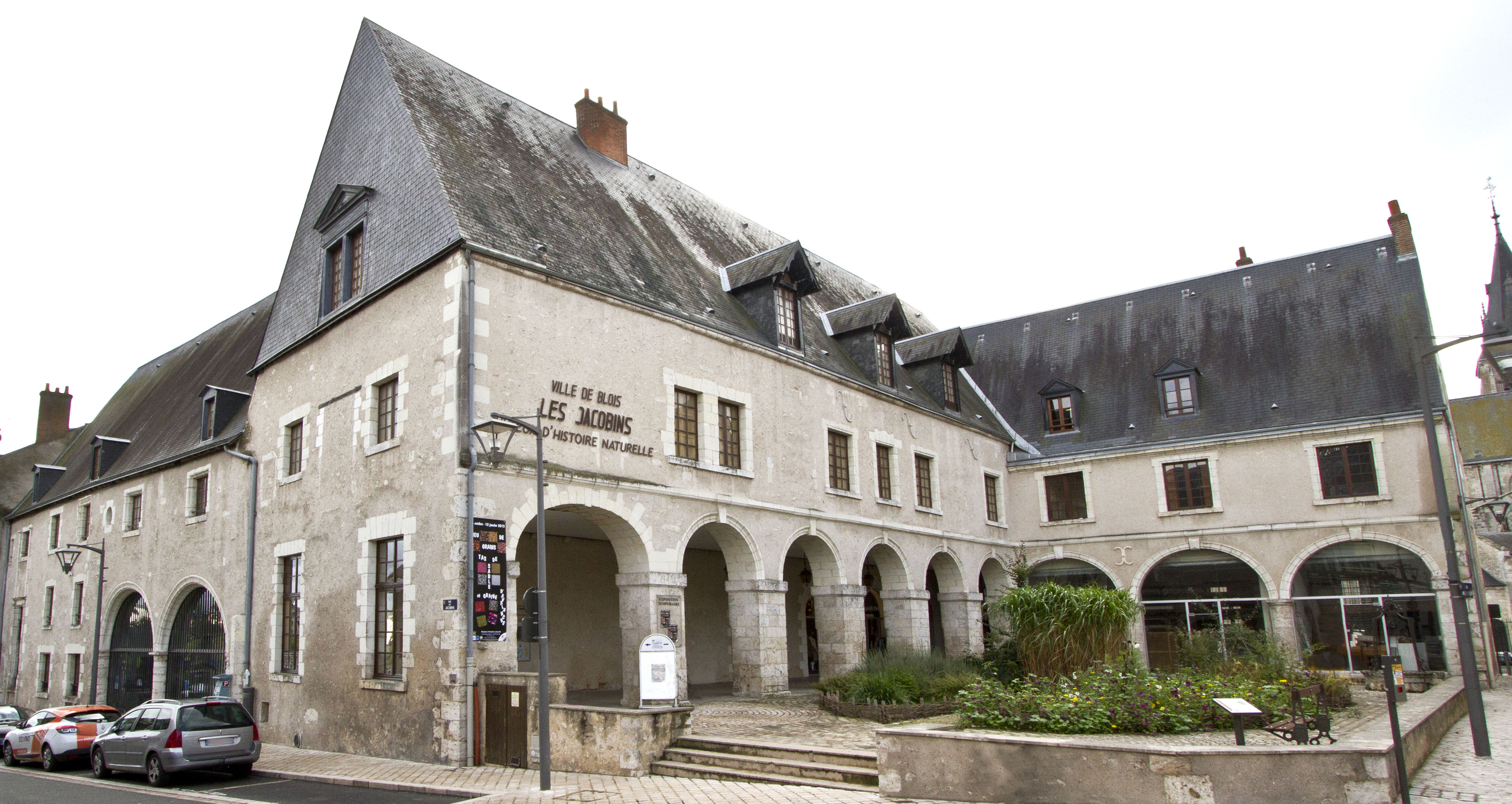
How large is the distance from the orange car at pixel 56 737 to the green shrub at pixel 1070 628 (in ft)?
43.8

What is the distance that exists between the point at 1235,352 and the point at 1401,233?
451 centimetres

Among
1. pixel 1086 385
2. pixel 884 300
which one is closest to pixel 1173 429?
pixel 1086 385

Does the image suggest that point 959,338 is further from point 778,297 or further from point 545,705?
point 545,705

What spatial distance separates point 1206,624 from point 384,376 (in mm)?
18471

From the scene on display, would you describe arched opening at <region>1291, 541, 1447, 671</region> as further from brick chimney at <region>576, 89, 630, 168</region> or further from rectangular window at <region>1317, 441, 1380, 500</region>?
brick chimney at <region>576, 89, 630, 168</region>

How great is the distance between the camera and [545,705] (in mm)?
9891

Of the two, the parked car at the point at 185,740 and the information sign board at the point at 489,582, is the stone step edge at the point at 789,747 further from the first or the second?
the parked car at the point at 185,740

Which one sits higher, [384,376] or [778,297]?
[778,297]

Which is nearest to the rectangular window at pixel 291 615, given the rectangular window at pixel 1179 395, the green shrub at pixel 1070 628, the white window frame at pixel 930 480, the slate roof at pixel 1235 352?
the green shrub at pixel 1070 628

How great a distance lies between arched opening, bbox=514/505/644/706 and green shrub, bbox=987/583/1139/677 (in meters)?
6.49

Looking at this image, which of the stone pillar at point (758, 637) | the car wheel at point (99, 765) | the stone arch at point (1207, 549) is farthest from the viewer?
the stone arch at point (1207, 549)

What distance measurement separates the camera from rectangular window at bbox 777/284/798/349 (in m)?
18.2

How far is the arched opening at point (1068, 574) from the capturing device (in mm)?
23906

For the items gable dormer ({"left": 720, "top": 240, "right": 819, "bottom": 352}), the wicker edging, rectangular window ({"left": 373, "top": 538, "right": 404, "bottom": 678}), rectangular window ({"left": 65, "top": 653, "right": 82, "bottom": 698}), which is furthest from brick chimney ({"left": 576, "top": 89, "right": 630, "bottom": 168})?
rectangular window ({"left": 65, "top": 653, "right": 82, "bottom": 698})
